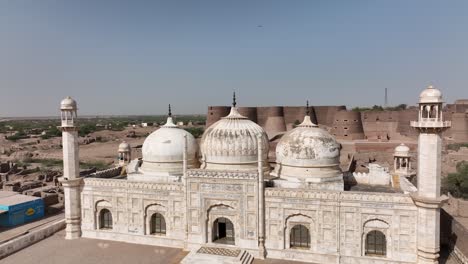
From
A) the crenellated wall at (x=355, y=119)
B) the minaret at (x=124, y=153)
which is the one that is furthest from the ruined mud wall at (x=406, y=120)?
the minaret at (x=124, y=153)

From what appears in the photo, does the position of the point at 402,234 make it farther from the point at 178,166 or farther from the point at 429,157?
the point at 178,166

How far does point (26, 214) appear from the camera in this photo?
19828 mm

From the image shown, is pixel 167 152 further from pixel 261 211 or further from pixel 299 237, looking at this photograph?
pixel 299 237

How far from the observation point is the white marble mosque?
12031 mm

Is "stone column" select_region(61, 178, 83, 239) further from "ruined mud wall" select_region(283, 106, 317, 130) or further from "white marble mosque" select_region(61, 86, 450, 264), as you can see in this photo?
"ruined mud wall" select_region(283, 106, 317, 130)

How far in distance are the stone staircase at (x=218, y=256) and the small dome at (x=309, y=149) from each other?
4.40m

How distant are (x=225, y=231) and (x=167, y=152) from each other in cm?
471

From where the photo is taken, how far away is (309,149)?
47.4ft

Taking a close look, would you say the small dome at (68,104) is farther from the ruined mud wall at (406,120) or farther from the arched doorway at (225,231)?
the ruined mud wall at (406,120)

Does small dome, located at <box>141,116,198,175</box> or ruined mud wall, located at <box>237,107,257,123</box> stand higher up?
ruined mud wall, located at <box>237,107,257,123</box>

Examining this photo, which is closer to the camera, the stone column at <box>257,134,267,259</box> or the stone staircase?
the stone staircase

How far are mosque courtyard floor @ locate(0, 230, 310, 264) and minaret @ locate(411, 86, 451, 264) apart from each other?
4897 millimetres

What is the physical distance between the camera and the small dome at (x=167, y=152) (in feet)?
52.7

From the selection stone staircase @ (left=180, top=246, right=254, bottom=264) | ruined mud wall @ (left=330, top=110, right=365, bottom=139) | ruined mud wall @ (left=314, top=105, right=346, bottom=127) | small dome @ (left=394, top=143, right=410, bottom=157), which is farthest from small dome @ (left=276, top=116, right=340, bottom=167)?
ruined mud wall @ (left=314, top=105, right=346, bottom=127)
